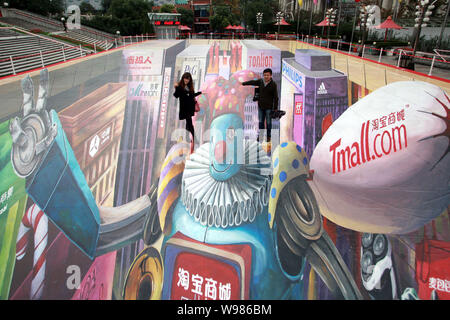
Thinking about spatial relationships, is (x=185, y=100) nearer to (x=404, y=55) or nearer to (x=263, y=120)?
(x=263, y=120)

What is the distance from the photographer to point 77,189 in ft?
16.0

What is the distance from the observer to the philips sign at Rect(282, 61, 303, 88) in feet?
17.8

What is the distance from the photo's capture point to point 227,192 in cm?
473

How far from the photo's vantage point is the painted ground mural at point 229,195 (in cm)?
413

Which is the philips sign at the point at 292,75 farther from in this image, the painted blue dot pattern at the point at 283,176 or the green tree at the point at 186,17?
the green tree at the point at 186,17

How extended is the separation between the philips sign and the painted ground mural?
0.08 m

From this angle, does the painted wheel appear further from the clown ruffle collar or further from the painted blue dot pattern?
the painted blue dot pattern

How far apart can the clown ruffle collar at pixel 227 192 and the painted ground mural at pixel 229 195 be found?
2 cm

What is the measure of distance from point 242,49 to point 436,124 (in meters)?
4.77

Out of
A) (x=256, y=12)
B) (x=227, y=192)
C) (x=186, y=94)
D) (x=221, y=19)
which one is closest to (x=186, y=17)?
(x=221, y=19)

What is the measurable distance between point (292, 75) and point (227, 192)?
9.90 ft

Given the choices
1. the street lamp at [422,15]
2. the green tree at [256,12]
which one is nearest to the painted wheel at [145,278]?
the street lamp at [422,15]
